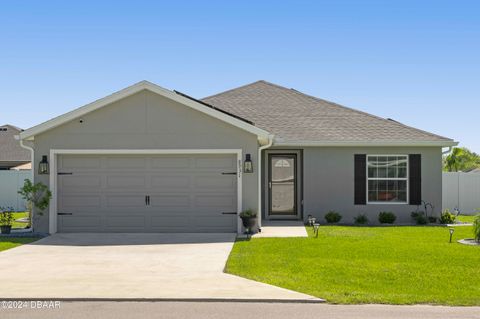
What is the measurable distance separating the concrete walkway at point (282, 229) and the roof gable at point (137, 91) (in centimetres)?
253

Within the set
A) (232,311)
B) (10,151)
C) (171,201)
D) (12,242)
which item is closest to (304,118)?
(171,201)

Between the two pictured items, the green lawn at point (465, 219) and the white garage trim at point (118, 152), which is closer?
the white garage trim at point (118, 152)

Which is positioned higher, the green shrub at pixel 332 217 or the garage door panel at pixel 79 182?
the garage door panel at pixel 79 182

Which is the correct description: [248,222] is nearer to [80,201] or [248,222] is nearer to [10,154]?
[80,201]

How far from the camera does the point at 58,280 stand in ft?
33.0

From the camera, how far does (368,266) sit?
1124 centimetres

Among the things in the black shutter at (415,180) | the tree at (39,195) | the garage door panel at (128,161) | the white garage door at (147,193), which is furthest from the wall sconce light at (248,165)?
the black shutter at (415,180)

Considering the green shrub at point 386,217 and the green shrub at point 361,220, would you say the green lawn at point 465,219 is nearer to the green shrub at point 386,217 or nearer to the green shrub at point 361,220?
the green shrub at point 386,217

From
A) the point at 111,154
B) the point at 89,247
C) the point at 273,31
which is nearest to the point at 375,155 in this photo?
the point at 273,31

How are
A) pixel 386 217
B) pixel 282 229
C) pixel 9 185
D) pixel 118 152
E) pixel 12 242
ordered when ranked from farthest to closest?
pixel 9 185 → pixel 386 217 → pixel 282 229 → pixel 118 152 → pixel 12 242

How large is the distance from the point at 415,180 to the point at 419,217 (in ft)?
3.89

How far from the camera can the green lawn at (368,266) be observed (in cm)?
891

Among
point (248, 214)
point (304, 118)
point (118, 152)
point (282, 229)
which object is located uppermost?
point (304, 118)

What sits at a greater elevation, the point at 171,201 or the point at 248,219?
the point at 171,201
